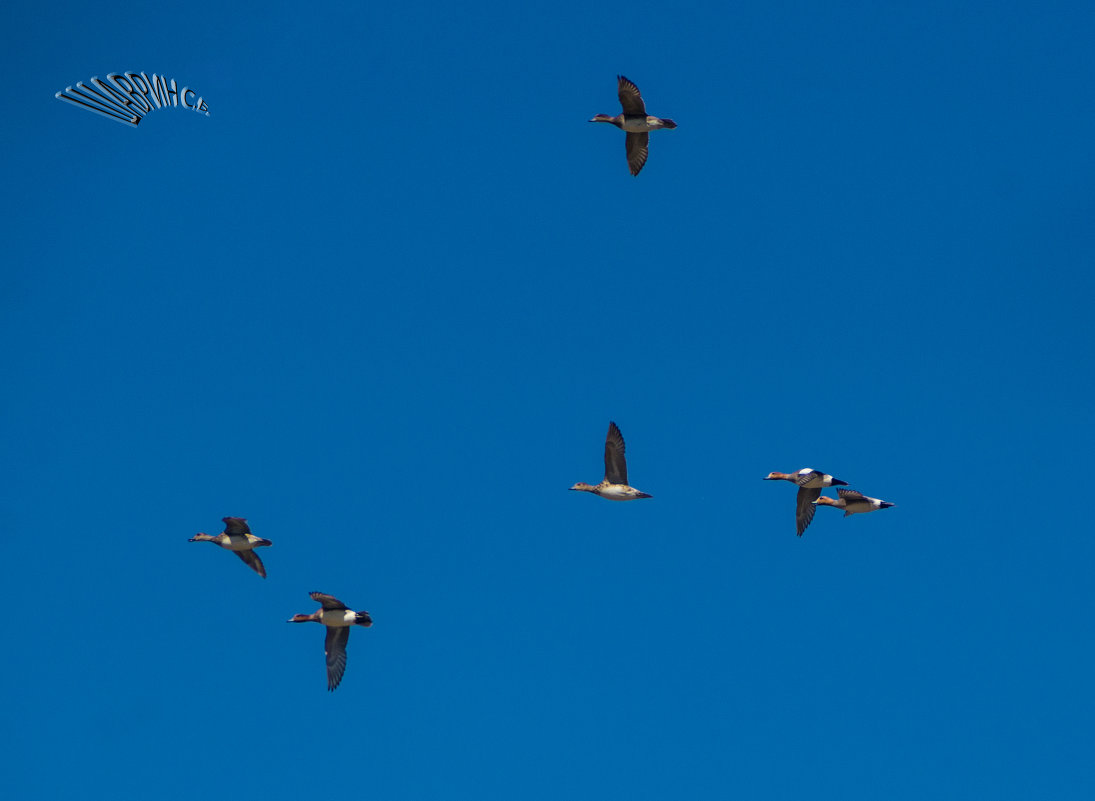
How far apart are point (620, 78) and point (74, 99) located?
641 inches

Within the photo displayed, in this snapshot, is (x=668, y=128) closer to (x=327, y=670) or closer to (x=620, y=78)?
(x=620, y=78)

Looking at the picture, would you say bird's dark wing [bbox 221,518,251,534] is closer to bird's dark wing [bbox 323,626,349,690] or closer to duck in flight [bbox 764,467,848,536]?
bird's dark wing [bbox 323,626,349,690]

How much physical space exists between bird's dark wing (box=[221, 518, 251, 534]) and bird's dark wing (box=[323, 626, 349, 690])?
444 centimetres

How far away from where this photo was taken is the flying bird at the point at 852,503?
47.1 metres

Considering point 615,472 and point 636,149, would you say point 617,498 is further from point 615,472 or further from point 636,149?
point 636,149

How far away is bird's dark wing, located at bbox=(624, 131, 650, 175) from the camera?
144 feet

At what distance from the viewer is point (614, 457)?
150ft

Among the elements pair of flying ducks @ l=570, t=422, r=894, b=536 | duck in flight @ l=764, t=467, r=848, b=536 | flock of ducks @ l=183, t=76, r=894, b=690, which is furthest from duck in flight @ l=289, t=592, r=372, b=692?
duck in flight @ l=764, t=467, r=848, b=536

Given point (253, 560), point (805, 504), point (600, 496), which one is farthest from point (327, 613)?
point (805, 504)

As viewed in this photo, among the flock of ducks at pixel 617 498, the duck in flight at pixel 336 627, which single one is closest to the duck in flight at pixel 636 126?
the flock of ducks at pixel 617 498

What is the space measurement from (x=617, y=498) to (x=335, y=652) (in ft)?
34.4

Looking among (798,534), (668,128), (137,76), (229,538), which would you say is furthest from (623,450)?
(137,76)

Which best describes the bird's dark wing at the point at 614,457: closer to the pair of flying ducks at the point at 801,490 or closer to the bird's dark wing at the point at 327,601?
the pair of flying ducks at the point at 801,490

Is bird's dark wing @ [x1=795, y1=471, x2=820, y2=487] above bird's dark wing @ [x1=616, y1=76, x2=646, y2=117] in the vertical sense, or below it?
below
